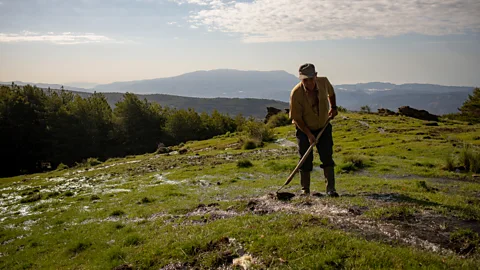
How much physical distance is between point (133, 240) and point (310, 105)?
6.36m

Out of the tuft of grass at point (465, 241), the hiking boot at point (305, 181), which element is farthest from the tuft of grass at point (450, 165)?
the tuft of grass at point (465, 241)

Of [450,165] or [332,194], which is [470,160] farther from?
[332,194]

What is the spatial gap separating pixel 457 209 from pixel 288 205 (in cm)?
412

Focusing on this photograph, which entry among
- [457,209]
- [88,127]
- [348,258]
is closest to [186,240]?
[348,258]

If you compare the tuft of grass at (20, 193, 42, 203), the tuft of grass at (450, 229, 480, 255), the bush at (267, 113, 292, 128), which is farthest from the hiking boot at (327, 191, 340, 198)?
the bush at (267, 113, 292, 128)

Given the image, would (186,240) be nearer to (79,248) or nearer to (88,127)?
(79,248)

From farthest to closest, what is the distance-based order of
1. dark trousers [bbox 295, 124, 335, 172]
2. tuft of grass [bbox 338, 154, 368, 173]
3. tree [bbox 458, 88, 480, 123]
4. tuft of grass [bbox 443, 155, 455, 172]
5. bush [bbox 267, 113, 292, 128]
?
tree [bbox 458, 88, 480, 123]
bush [bbox 267, 113, 292, 128]
tuft of grass [bbox 338, 154, 368, 173]
tuft of grass [bbox 443, 155, 455, 172]
dark trousers [bbox 295, 124, 335, 172]

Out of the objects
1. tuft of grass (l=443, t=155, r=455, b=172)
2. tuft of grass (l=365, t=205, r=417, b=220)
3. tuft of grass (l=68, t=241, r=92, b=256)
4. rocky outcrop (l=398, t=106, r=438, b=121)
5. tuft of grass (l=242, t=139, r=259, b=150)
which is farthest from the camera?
rocky outcrop (l=398, t=106, r=438, b=121)

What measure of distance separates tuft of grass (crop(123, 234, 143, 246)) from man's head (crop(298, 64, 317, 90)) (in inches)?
254

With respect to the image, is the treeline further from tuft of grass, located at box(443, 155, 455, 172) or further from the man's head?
the man's head

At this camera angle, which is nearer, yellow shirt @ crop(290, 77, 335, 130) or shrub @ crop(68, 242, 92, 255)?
yellow shirt @ crop(290, 77, 335, 130)

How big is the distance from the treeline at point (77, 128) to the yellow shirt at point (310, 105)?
6119 centimetres

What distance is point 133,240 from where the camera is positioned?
876cm

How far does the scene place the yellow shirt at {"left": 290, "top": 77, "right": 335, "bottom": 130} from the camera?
9.48 m
